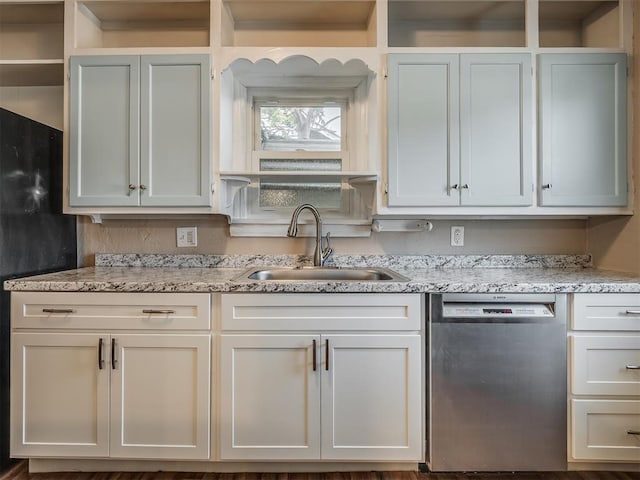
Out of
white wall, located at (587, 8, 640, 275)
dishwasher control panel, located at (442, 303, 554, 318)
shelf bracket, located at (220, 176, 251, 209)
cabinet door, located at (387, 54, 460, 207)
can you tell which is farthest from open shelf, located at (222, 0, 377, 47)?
dishwasher control panel, located at (442, 303, 554, 318)

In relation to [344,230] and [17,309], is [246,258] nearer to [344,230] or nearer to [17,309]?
[344,230]

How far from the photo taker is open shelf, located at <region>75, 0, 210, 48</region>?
207 cm

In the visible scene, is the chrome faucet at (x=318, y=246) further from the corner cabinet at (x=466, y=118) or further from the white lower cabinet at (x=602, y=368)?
the white lower cabinet at (x=602, y=368)

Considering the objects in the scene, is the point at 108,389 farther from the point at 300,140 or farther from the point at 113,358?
the point at 300,140

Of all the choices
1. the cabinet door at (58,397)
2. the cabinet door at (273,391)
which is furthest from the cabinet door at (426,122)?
the cabinet door at (58,397)

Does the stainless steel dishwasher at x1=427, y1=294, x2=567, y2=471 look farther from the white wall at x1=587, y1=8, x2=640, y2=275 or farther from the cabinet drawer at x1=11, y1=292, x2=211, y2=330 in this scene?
the cabinet drawer at x1=11, y1=292, x2=211, y2=330

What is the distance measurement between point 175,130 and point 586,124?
206 centimetres

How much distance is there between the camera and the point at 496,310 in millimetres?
1579

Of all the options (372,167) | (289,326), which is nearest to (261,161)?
(372,167)

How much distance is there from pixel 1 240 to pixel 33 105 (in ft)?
3.45

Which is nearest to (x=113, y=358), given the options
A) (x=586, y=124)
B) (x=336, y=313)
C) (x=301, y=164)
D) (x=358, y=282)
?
(x=336, y=313)

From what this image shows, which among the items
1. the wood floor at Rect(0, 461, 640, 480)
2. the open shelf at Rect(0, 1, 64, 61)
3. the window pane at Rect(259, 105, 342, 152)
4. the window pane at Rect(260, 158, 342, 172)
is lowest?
the wood floor at Rect(0, 461, 640, 480)

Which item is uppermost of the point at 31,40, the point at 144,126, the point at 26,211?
the point at 31,40

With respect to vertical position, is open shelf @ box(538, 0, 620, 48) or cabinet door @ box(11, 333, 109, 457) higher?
open shelf @ box(538, 0, 620, 48)
